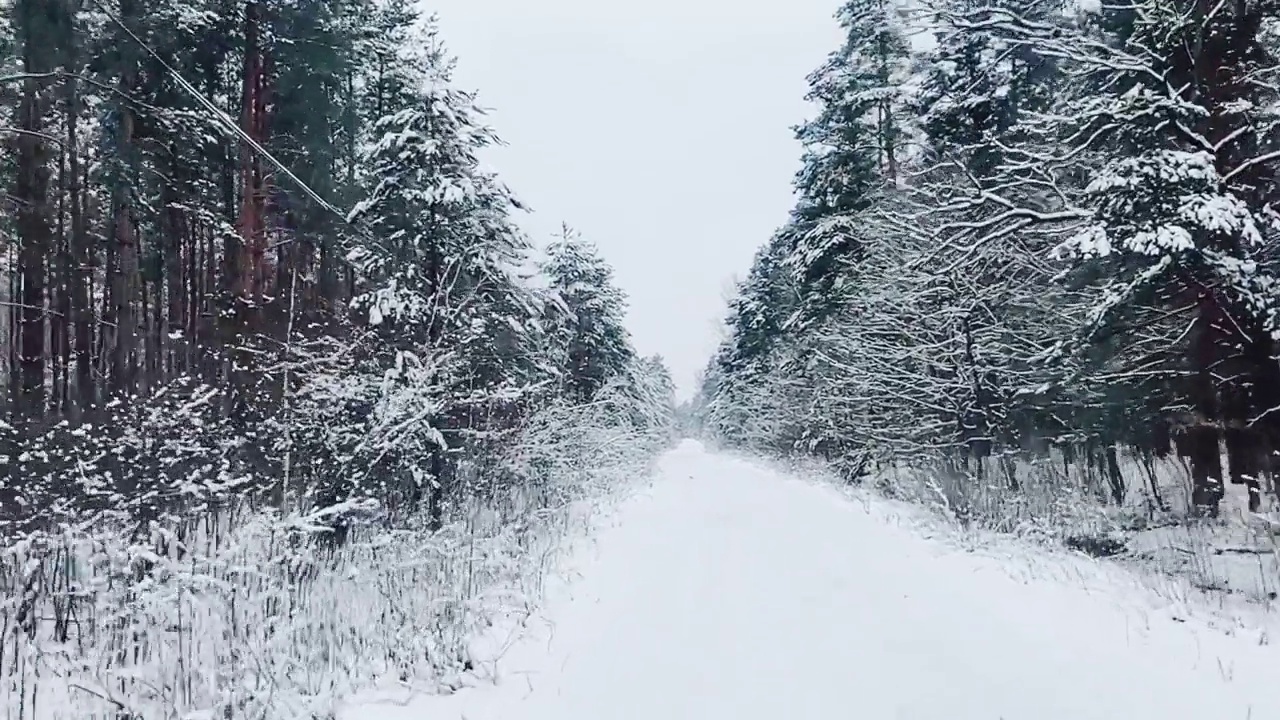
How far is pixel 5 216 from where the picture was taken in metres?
13.4

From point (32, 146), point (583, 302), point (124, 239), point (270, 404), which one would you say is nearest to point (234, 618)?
point (270, 404)

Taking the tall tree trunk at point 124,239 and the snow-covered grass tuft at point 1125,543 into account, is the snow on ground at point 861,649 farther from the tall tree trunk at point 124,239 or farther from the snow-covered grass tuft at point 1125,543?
the tall tree trunk at point 124,239

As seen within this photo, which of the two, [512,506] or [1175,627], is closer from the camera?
[1175,627]

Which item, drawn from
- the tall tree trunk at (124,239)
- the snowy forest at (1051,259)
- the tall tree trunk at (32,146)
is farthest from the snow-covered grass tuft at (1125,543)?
the tall tree trunk at (32,146)

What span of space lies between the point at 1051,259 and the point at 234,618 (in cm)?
997

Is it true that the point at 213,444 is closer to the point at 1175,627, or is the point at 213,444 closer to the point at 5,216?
the point at 1175,627

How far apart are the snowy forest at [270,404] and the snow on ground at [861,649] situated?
828 mm

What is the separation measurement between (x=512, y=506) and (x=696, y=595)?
6.41 m

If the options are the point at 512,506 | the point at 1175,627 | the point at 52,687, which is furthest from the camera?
the point at 512,506

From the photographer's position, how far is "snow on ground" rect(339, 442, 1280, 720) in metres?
4.22

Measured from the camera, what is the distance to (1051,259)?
9750mm

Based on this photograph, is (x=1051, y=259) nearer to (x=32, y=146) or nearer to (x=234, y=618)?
(x=234, y=618)

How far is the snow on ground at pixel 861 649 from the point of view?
13.9ft

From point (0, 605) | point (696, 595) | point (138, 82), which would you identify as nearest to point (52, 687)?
point (0, 605)
